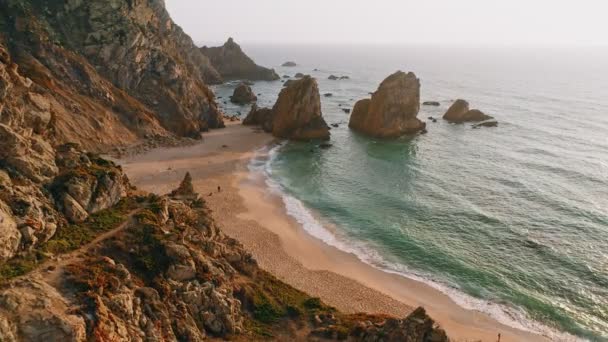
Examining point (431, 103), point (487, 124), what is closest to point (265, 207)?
point (487, 124)

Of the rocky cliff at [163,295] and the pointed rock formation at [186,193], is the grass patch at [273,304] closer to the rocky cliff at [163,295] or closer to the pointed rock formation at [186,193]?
the rocky cliff at [163,295]

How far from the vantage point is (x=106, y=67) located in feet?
269

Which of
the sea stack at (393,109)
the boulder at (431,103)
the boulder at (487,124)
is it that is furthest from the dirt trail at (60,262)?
the boulder at (431,103)

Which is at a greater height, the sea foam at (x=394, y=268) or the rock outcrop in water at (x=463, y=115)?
the rock outcrop in water at (x=463, y=115)

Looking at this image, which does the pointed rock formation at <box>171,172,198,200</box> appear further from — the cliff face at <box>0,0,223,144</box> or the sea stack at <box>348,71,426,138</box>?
the sea stack at <box>348,71,426,138</box>

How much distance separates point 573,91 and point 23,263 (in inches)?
7221

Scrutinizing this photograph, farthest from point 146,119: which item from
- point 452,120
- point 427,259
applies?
point 452,120

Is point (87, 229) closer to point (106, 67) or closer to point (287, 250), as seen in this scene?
point (287, 250)

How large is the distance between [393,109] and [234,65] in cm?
11310

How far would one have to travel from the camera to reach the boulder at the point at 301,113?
300 feet

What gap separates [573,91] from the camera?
541ft

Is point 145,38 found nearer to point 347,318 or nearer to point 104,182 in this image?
point 104,182

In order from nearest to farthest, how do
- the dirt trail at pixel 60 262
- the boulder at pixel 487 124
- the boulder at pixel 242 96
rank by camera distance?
the dirt trail at pixel 60 262
the boulder at pixel 487 124
the boulder at pixel 242 96

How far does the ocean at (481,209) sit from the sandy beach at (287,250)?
6.41 feet
